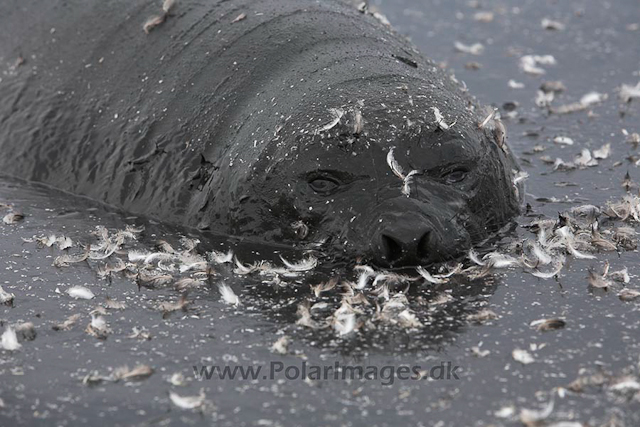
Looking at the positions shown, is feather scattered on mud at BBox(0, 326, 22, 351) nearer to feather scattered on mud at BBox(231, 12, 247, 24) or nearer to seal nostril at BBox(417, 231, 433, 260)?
seal nostril at BBox(417, 231, 433, 260)

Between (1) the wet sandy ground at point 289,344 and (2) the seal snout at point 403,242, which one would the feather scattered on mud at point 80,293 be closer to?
(1) the wet sandy ground at point 289,344

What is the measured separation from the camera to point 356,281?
5332mm

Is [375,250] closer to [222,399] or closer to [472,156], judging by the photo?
[472,156]

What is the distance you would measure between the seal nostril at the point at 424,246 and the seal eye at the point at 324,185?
52 centimetres

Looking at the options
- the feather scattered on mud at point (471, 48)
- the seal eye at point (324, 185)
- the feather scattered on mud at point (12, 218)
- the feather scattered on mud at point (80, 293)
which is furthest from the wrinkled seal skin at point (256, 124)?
the feather scattered on mud at point (471, 48)

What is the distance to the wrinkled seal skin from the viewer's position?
5.57 m

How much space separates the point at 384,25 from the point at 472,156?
5.11 ft

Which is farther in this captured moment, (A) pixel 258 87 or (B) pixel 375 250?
(A) pixel 258 87

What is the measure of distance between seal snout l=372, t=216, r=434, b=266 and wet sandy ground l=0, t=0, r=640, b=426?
0.64 feet

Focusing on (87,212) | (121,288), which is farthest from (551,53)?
(121,288)

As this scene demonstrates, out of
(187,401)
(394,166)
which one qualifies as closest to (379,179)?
(394,166)

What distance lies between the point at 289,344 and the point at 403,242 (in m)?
0.80

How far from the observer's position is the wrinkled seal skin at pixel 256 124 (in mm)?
5566

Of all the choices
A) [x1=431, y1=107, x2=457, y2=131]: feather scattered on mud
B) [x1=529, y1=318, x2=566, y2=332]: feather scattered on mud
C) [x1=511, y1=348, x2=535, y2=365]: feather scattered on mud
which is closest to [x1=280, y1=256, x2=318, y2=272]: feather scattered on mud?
[x1=431, y1=107, x2=457, y2=131]: feather scattered on mud
